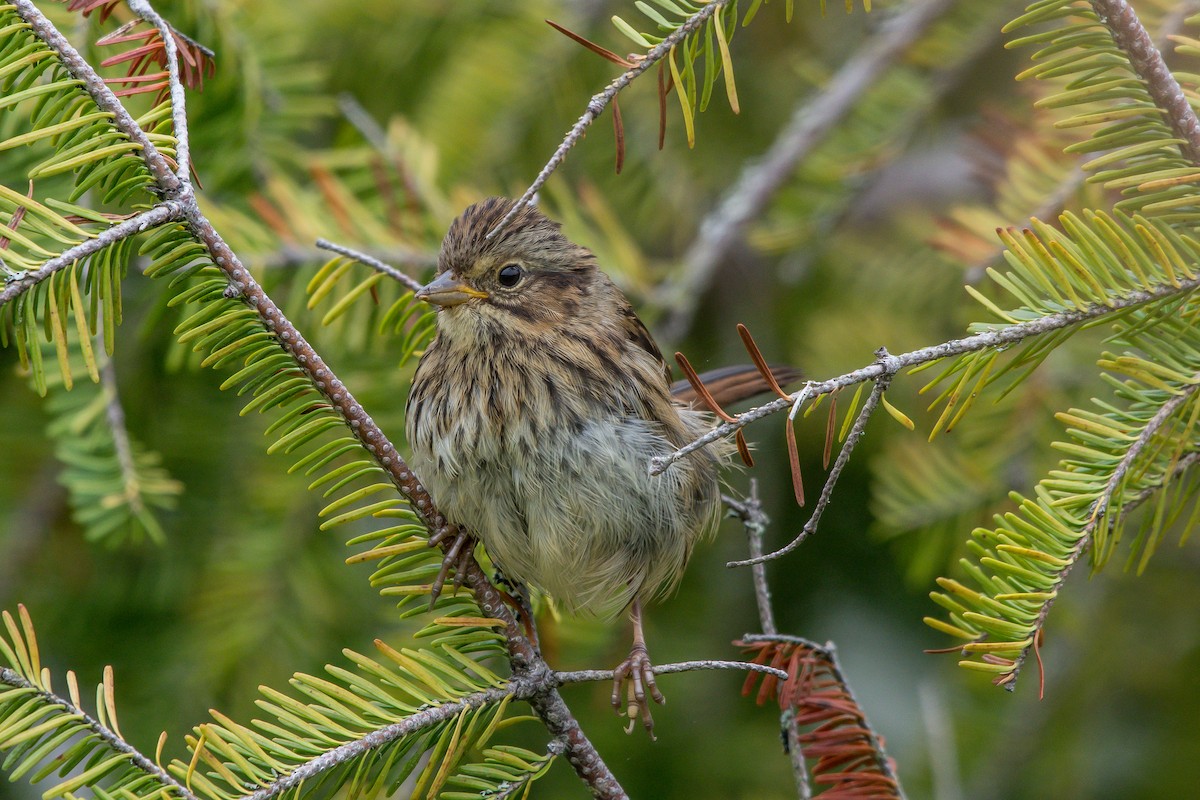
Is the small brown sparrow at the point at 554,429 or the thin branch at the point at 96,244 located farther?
the small brown sparrow at the point at 554,429

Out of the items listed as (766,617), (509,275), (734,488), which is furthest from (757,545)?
(734,488)

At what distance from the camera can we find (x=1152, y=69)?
127 cm

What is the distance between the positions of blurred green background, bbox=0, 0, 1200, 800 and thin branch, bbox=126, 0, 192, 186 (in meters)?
0.69

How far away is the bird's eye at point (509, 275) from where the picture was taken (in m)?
2.33

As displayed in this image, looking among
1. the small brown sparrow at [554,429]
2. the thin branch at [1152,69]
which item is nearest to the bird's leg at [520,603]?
the small brown sparrow at [554,429]

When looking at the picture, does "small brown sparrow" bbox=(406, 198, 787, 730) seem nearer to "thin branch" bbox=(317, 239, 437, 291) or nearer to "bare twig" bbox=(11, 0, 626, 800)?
"thin branch" bbox=(317, 239, 437, 291)

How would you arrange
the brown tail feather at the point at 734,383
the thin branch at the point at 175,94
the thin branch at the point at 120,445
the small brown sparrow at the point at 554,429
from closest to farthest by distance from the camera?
the thin branch at the point at 175,94 → the thin branch at the point at 120,445 → the small brown sparrow at the point at 554,429 → the brown tail feather at the point at 734,383

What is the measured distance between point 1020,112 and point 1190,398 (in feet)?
5.27

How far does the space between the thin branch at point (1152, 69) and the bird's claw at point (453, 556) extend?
107cm

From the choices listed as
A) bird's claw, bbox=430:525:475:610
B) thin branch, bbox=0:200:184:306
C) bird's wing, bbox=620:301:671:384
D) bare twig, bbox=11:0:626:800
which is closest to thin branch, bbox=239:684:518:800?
bare twig, bbox=11:0:626:800

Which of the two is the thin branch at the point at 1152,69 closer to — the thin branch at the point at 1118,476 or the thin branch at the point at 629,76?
the thin branch at the point at 1118,476

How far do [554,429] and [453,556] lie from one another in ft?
1.30

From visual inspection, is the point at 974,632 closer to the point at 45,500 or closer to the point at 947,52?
the point at 947,52

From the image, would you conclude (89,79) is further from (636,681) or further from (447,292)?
(636,681)
